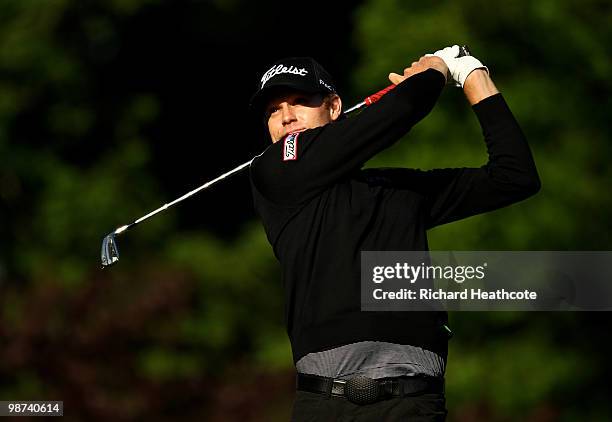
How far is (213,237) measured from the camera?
50.0 ft

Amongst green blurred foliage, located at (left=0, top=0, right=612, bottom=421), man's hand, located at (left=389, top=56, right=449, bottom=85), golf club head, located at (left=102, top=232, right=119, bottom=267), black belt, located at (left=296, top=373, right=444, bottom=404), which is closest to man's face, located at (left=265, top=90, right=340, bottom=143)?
man's hand, located at (left=389, top=56, right=449, bottom=85)

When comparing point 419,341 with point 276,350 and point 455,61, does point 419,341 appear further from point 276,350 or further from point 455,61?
point 276,350

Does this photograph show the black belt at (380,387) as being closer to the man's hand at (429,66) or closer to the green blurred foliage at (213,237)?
the man's hand at (429,66)

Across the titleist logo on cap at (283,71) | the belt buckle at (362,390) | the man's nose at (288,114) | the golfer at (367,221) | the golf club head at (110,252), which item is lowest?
the belt buckle at (362,390)

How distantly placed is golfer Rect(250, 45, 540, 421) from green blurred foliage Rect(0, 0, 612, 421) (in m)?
5.38

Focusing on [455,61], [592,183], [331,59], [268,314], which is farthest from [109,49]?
[455,61]

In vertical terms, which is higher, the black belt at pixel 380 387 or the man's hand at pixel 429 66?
the man's hand at pixel 429 66

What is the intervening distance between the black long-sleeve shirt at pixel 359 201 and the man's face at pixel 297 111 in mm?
208

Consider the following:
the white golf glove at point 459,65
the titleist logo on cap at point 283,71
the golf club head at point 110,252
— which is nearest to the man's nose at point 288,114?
the titleist logo on cap at point 283,71

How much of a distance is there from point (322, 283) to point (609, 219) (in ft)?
26.1

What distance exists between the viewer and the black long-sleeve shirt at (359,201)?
12.5 feet

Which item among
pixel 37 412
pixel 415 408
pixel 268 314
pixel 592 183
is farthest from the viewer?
pixel 268 314

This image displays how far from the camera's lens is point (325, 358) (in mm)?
3844

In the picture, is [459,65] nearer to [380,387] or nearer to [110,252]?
[380,387]
